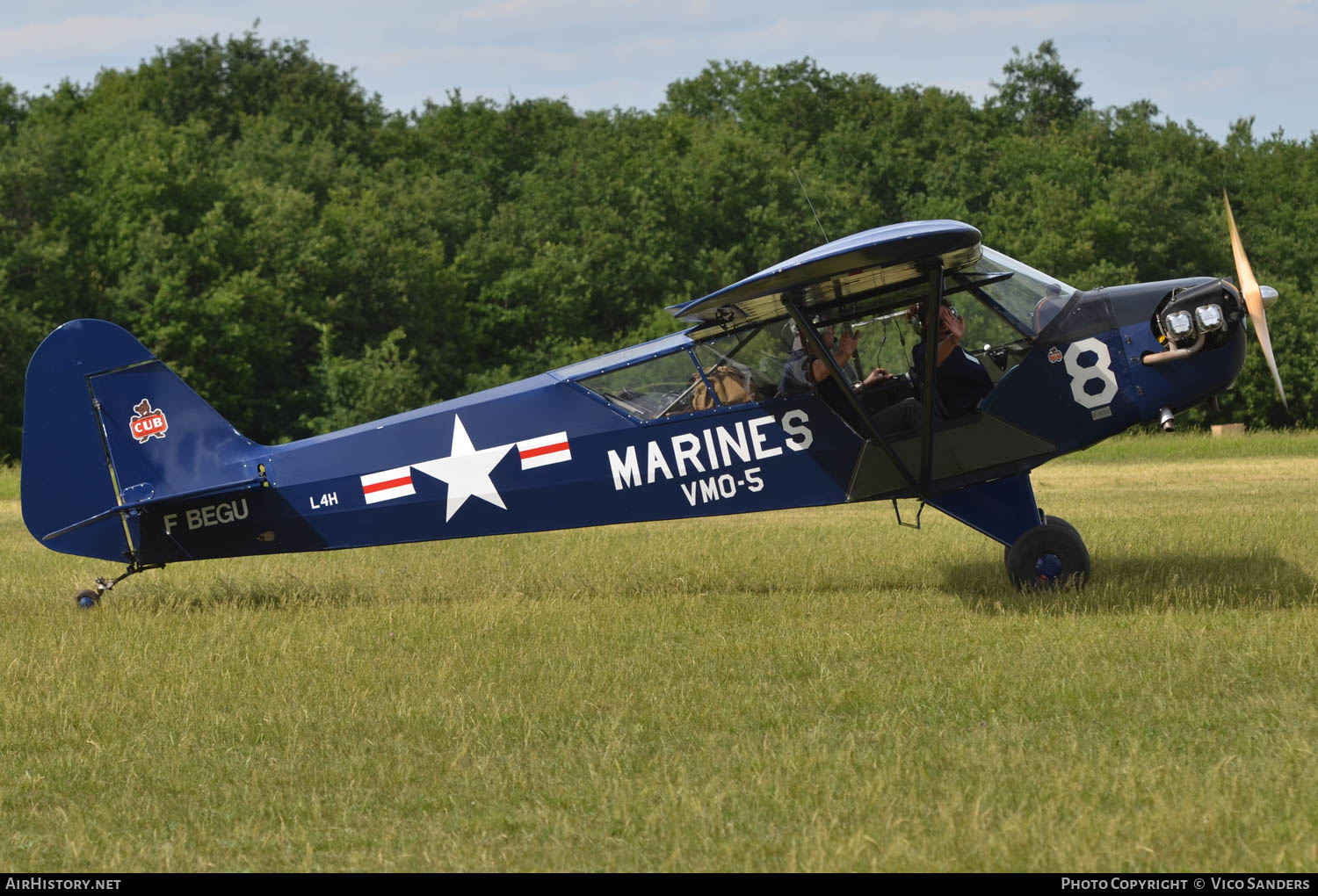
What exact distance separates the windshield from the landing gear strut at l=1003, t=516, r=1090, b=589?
148cm

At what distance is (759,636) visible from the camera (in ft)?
27.0

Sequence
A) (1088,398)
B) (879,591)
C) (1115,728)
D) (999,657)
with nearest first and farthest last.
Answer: (1115,728)
(999,657)
(1088,398)
(879,591)

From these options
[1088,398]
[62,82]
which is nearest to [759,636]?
[1088,398]

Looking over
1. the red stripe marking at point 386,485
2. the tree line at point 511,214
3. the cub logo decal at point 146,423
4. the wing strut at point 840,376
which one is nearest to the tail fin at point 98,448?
the cub logo decal at point 146,423

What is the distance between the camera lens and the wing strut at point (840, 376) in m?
8.63

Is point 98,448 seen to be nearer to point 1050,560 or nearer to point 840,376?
point 840,376

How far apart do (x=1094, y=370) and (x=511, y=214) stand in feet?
132

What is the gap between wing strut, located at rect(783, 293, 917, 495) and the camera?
8633 millimetres

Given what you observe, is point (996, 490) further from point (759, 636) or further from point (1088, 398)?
point (759, 636)

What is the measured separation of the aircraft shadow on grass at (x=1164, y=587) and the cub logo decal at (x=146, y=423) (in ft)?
20.4

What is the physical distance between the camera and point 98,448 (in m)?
9.64

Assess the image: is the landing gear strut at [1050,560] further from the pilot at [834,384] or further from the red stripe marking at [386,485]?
the red stripe marking at [386,485]

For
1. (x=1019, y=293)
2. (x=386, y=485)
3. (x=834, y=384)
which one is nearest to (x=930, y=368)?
(x=834, y=384)
